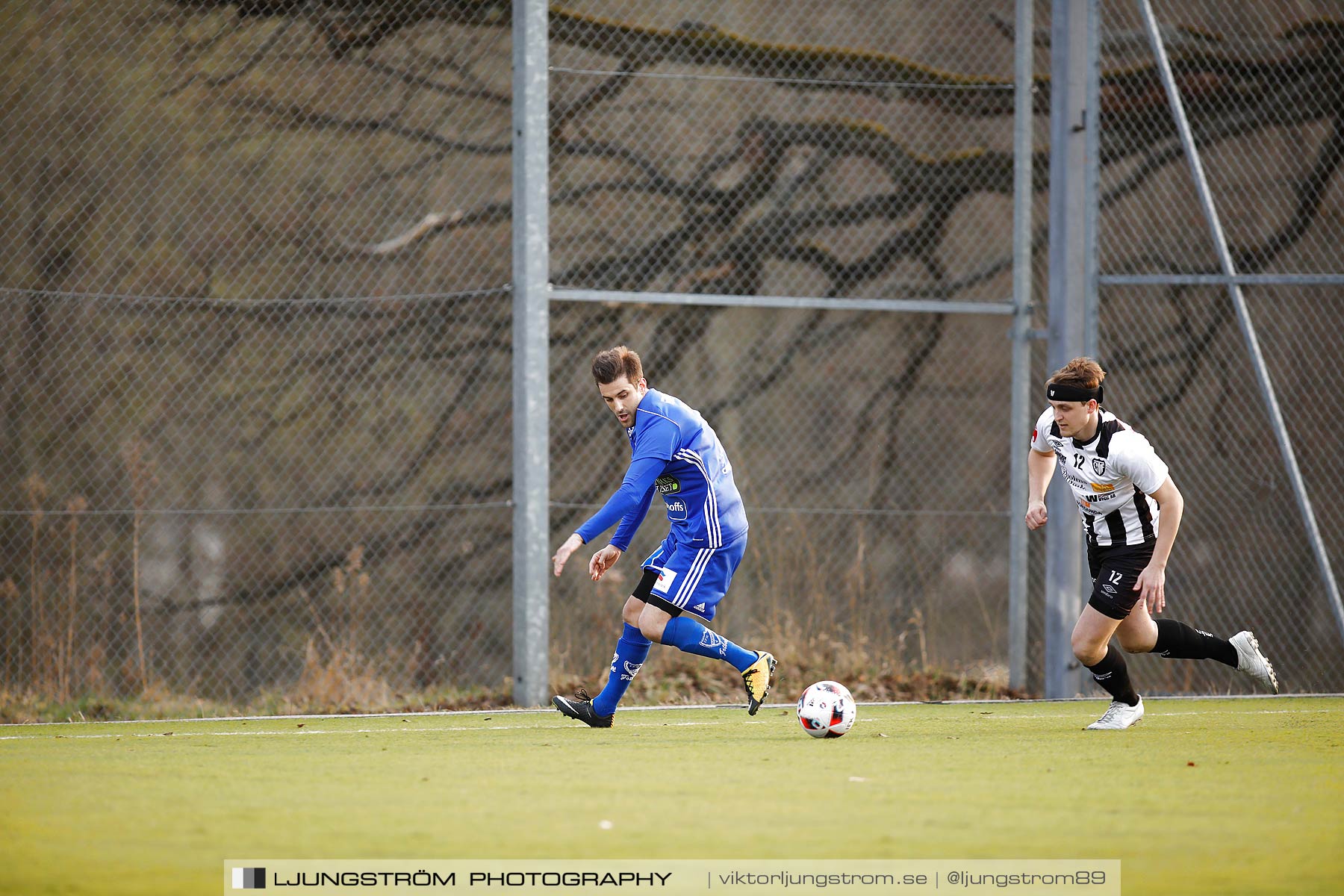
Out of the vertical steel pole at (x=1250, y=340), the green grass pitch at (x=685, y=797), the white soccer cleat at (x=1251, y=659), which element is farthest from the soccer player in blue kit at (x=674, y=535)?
the vertical steel pole at (x=1250, y=340)

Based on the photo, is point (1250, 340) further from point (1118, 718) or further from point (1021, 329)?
point (1118, 718)

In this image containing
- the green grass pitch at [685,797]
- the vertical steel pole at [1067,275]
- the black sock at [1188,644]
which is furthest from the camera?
the vertical steel pole at [1067,275]

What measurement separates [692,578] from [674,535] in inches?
9.8

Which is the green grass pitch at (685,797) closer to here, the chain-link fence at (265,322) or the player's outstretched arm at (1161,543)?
the player's outstretched arm at (1161,543)

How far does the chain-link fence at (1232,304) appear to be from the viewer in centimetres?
1077

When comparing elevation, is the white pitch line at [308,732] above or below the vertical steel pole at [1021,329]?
below

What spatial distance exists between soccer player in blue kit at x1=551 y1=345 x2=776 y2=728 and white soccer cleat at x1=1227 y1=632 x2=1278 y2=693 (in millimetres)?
2192

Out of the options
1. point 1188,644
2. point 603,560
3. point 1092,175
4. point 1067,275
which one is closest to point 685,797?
point 603,560

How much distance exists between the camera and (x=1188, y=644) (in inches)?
271

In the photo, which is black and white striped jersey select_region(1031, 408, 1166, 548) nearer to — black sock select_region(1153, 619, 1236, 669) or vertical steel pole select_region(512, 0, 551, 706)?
black sock select_region(1153, 619, 1236, 669)

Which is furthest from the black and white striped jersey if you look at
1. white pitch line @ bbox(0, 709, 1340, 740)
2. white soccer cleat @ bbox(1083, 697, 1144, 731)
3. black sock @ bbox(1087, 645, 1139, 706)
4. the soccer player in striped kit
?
white pitch line @ bbox(0, 709, 1340, 740)

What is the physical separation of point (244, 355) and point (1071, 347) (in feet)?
19.7

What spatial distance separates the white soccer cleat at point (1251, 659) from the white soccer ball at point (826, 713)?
1991 millimetres

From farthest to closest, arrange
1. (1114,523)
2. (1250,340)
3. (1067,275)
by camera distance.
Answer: (1067,275)
(1250,340)
(1114,523)
